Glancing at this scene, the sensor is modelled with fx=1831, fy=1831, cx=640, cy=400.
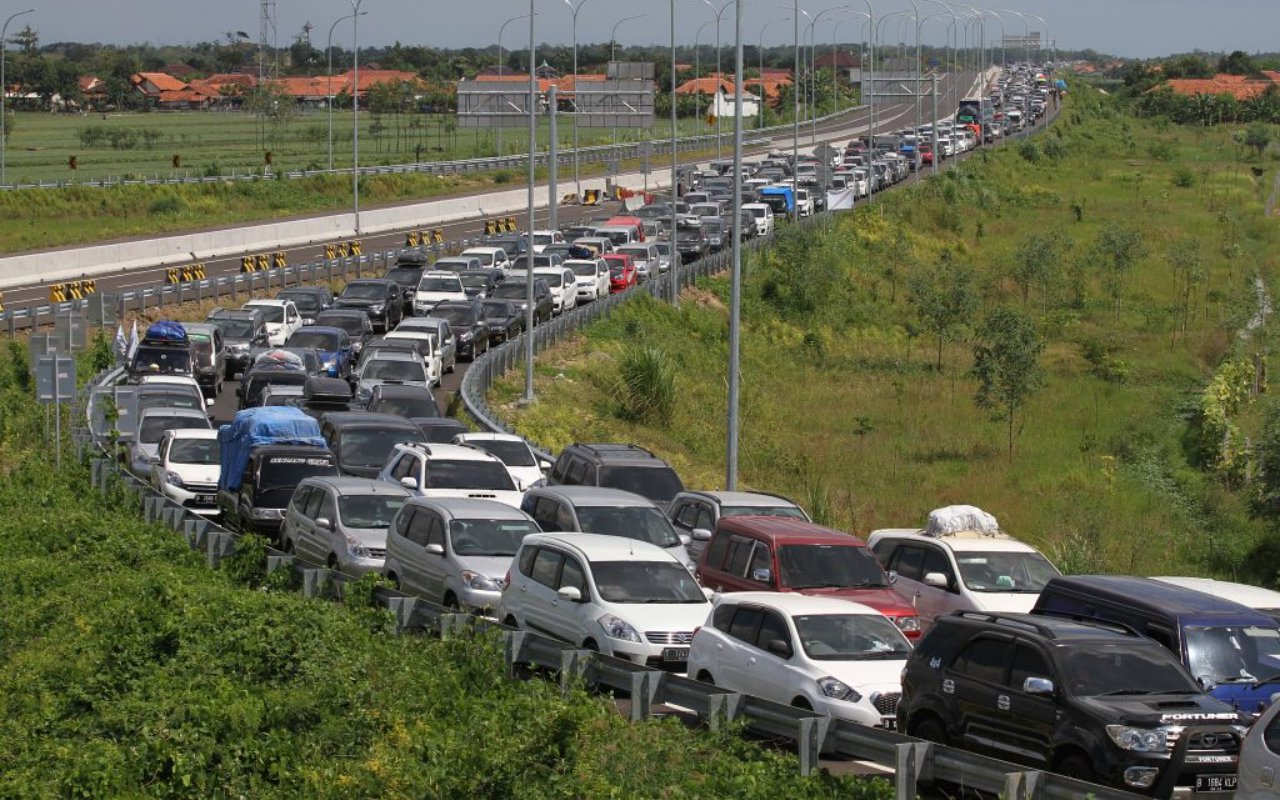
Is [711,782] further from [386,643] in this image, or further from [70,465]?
[70,465]

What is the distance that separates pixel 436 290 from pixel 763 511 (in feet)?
106

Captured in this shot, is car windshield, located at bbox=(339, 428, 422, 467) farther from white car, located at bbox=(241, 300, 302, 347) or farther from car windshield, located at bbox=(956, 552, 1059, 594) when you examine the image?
white car, located at bbox=(241, 300, 302, 347)

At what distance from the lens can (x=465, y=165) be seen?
112000mm

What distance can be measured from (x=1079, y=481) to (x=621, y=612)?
27.0 m

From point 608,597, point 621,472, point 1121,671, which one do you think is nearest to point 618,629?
point 608,597

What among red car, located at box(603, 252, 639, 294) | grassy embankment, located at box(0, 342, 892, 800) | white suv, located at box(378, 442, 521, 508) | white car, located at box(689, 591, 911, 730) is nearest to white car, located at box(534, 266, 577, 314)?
red car, located at box(603, 252, 639, 294)

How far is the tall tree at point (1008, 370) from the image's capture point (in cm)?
4888

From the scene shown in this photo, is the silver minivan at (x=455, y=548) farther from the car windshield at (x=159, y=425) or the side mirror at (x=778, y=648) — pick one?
the car windshield at (x=159, y=425)

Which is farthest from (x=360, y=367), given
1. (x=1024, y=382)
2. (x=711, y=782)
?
(x=711, y=782)

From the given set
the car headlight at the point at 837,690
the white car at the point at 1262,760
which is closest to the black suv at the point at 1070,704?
the car headlight at the point at 837,690

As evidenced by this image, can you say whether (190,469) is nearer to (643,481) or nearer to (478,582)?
(643,481)

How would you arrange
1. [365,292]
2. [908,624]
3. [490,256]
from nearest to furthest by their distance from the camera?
[908,624] < [365,292] < [490,256]

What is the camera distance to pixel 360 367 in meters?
40.3

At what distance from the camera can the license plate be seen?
A: 42.2 feet
